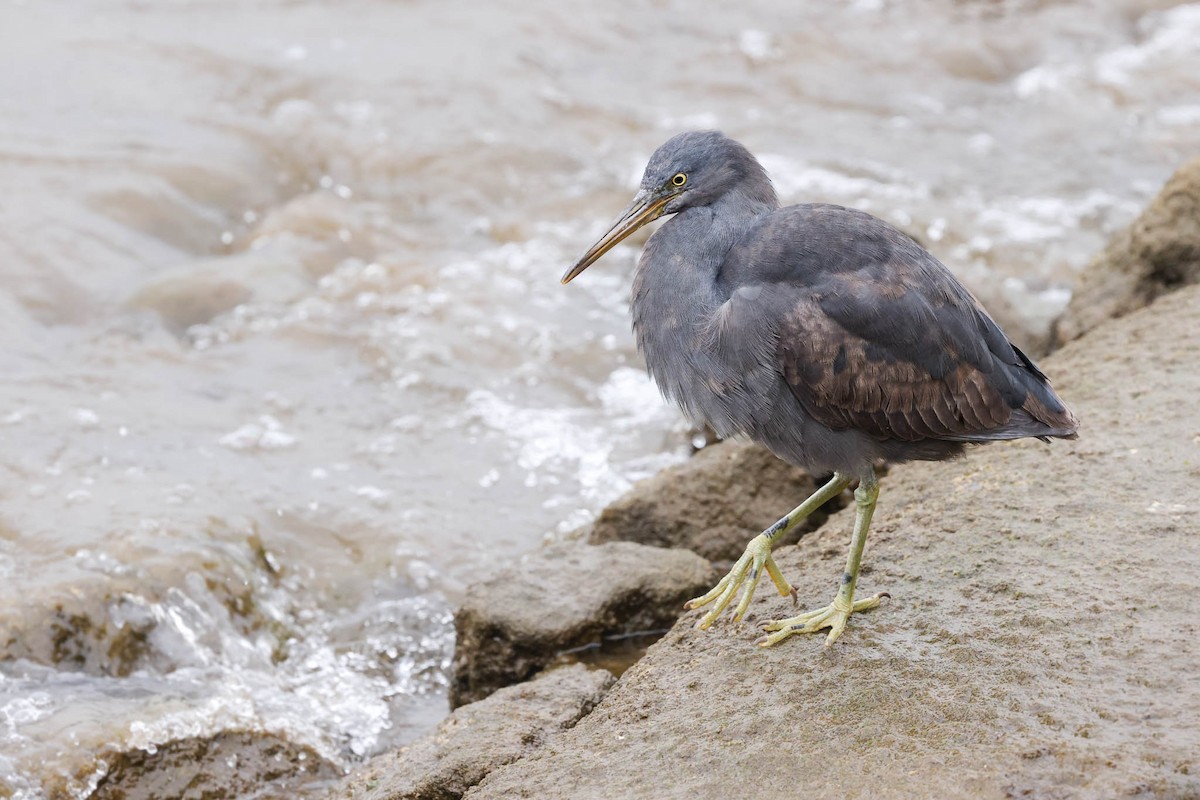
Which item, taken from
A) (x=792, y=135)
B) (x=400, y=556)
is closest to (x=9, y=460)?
(x=400, y=556)

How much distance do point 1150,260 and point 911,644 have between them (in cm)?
297

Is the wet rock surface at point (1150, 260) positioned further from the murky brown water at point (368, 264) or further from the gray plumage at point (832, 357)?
the gray plumage at point (832, 357)

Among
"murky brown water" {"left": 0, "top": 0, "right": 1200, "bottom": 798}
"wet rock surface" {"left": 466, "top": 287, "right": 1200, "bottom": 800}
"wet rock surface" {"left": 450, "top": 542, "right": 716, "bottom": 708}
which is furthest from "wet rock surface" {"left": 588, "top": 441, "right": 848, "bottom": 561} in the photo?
"murky brown water" {"left": 0, "top": 0, "right": 1200, "bottom": 798}

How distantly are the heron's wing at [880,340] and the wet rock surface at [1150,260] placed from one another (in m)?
2.15

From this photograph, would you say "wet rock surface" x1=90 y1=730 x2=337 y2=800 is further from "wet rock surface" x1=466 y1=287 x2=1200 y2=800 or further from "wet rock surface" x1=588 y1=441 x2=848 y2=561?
"wet rock surface" x1=588 y1=441 x2=848 y2=561

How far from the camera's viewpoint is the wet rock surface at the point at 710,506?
517cm

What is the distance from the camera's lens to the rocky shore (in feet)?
10.2

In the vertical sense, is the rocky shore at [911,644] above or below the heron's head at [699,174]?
below

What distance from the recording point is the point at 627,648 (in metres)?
4.65

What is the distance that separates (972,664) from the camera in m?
3.48

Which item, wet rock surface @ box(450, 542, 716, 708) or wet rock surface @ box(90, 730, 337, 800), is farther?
wet rock surface @ box(450, 542, 716, 708)

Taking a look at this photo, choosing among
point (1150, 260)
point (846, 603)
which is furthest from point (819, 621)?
point (1150, 260)

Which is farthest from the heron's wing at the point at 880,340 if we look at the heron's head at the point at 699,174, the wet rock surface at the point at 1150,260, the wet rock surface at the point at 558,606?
the wet rock surface at the point at 1150,260

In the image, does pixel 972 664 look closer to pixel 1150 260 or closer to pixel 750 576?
pixel 750 576
